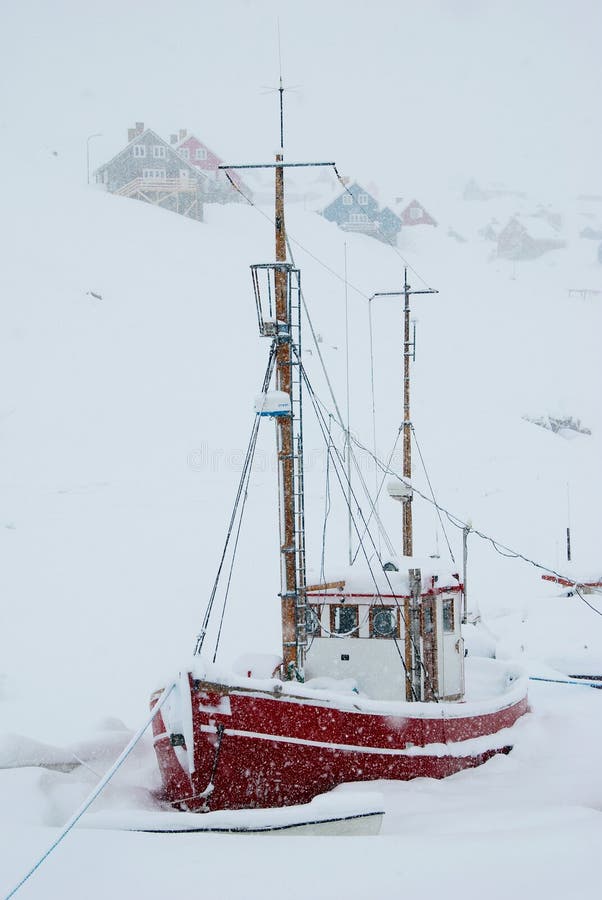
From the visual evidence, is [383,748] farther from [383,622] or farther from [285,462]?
[285,462]

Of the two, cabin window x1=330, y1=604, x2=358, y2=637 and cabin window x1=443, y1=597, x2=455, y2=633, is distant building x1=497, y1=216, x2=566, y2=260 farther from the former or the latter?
cabin window x1=330, y1=604, x2=358, y2=637

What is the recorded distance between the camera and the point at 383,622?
13055mm

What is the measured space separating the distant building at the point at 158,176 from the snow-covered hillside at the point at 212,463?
2326 mm

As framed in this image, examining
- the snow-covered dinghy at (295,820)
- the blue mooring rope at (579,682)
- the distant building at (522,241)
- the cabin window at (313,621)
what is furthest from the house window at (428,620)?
the distant building at (522,241)

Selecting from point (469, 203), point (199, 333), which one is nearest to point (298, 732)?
point (199, 333)

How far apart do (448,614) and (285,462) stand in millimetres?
4273

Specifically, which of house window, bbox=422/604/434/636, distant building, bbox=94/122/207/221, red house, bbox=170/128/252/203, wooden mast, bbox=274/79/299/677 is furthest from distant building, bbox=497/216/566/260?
wooden mast, bbox=274/79/299/677

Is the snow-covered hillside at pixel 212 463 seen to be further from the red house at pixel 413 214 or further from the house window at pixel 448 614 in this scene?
the red house at pixel 413 214

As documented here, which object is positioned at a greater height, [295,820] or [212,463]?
[212,463]

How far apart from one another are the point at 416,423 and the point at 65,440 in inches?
661

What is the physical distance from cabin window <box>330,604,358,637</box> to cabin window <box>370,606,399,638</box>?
301 mm

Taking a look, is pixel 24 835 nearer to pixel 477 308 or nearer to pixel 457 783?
pixel 457 783

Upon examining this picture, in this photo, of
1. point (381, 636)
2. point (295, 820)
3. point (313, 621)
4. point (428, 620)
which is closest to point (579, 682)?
point (428, 620)

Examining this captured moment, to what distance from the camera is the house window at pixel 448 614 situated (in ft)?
46.1
